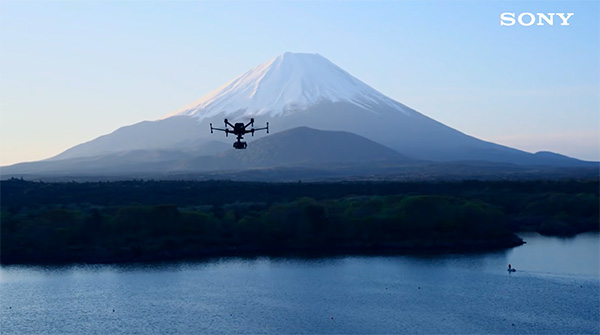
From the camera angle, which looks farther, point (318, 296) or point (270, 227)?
point (270, 227)

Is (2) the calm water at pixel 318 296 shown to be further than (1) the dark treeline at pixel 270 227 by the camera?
No

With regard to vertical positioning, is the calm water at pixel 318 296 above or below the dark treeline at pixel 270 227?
below

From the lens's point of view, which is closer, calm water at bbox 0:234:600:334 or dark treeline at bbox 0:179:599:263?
calm water at bbox 0:234:600:334

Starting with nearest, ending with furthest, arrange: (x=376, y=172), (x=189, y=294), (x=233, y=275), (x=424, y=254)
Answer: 1. (x=189, y=294)
2. (x=233, y=275)
3. (x=424, y=254)
4. (x=376, y=172)

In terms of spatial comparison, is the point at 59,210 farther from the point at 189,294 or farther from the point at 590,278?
the point at 590,278

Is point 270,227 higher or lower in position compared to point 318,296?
higher

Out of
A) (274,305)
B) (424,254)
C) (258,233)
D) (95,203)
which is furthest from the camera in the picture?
(95,203)

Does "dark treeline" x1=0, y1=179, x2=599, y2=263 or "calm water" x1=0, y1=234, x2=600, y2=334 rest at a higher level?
"dark treeline" x1=0, y1=179, x2=599, y2=263

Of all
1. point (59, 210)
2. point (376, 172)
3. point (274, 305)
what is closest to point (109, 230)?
point (59, 210)
